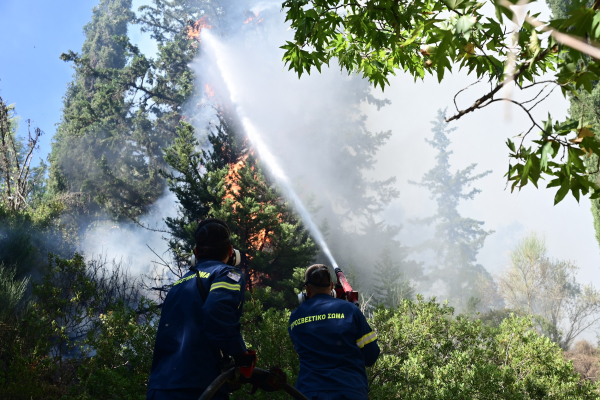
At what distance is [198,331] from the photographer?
87.4 inches

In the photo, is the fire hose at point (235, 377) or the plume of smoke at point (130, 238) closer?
the fire hose at point (235, 377)

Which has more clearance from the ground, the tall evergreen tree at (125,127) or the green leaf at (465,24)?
the tall evergreen tree at (125,127)

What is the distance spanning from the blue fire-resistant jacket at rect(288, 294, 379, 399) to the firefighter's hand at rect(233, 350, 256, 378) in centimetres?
51

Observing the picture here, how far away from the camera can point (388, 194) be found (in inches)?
1342

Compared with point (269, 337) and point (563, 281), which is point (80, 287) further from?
point (563, 281)

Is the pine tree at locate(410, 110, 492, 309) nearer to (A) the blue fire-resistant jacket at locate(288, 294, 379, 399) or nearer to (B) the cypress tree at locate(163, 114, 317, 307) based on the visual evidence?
(B) the cypress tree at locate(163, 114, 317, 307)

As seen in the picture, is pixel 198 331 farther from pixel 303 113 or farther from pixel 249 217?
pixel 303 113

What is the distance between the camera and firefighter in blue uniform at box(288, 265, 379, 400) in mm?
2490

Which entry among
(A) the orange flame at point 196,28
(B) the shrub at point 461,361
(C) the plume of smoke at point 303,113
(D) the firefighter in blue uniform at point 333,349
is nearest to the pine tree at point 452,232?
(C) the plume of smoke at point 303,113

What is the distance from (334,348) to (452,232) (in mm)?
43861

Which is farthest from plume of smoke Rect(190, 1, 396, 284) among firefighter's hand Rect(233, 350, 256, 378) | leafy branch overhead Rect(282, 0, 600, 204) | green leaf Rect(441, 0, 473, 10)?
green leaf Rect(441, 0, 473, 10)

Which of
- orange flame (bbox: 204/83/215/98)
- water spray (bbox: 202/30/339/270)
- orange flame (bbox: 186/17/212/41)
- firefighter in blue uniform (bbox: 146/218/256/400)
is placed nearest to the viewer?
firefighter in blue uniform (bbox: 146/218/256/400)

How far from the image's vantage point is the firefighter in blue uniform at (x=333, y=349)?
8.17ft

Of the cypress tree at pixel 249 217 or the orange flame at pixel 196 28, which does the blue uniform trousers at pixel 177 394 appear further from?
the orange flame at pixel 196 28
